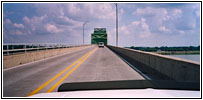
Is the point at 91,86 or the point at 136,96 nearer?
the point at 136,96

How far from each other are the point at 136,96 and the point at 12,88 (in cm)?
578

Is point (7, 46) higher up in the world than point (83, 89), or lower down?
higher up

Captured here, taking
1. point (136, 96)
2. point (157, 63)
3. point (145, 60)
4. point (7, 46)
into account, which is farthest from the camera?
point (7, 46)

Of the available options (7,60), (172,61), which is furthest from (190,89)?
(7,60)

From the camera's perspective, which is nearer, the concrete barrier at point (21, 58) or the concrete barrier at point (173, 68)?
the concrete barrier at point (173, 68)

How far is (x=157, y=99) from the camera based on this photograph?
3.83 meters

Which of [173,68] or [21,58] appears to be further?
[21,58]

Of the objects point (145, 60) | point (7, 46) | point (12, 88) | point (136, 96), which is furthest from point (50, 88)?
point (7, 46)

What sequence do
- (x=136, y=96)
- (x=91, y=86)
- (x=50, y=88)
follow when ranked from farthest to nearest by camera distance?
(x=50, y=88) < (x=91, y=86) < (x=136, y=96)

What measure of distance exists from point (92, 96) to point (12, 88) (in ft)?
16.7

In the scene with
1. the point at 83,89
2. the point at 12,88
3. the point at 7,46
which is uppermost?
the point at 7,46

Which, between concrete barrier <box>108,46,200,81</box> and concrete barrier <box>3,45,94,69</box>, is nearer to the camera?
concrete barrier <box>108,46,200,81</box>

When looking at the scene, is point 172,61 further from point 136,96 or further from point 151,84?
point 136,96

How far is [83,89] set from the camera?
5293mm
